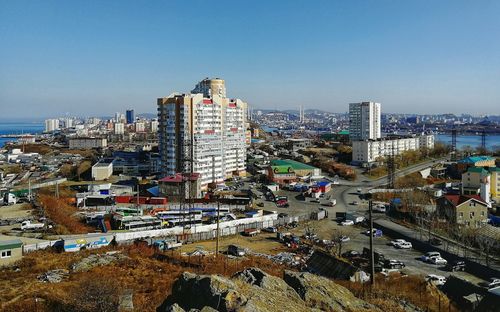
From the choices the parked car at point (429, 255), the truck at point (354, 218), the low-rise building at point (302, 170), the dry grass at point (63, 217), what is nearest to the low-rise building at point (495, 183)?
the truck at point (354, 218)

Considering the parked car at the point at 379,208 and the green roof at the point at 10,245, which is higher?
the green roof at the point at 10,245

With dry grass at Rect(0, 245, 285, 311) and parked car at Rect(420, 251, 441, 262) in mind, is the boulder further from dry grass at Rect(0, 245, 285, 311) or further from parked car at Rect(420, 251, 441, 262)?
parked car at Rect(420, 251, 441, 262)

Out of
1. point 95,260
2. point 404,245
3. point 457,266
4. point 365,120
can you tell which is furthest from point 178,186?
point 365,120

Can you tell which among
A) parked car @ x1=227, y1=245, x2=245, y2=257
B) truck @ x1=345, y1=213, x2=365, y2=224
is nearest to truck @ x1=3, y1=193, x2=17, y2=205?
parked car @ x1=227, y1=245, x2=245, y2=257

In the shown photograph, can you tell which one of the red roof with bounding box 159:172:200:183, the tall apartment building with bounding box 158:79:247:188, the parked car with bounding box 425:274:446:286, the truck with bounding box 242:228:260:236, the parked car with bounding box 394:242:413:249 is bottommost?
the parked car with bounding box 394:242:413:249

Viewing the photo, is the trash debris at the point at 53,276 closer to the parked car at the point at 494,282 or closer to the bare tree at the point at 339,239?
the bare tree at the point at 339,239

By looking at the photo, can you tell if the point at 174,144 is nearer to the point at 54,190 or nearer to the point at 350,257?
the point at 54,190

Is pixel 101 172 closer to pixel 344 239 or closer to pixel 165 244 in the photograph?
pixel 165 244
